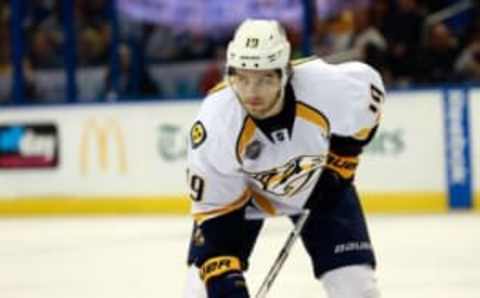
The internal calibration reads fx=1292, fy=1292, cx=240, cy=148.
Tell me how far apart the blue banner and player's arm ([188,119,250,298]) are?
506 centimetres

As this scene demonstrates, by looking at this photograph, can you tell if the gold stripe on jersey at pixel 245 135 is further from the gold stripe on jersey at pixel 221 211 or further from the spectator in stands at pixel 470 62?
the spectator in stands at pixel 470 62

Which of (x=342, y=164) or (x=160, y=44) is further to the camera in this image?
(x=160, y=44)

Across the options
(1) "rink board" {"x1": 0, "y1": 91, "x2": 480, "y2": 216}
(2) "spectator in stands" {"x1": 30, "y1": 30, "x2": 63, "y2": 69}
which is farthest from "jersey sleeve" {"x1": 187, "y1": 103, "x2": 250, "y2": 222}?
(2) "spectator in stands" {"x1": 30, "y1": 30, "x2": 63, "y2": 69}

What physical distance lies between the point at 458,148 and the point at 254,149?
17.3 feet

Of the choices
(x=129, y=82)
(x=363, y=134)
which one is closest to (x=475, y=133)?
(x=129, y=82)

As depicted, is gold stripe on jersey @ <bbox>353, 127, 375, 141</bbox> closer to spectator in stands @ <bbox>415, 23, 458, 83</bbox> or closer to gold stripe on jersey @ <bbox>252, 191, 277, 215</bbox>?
gold stripe on jersey @ <bbox>252, 191, 277, 215</bbox>

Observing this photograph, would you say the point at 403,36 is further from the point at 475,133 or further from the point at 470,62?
the point at 475,133

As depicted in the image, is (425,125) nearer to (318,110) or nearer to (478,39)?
(478,39)

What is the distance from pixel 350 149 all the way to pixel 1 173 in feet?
20.2

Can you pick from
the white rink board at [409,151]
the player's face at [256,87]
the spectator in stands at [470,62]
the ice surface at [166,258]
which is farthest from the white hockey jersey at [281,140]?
the spectator in stands at [470,62]

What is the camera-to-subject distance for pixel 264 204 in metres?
3.96

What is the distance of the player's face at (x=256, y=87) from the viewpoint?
3.43 metres

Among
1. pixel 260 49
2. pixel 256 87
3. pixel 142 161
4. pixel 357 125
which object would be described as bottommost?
pixel 142 161

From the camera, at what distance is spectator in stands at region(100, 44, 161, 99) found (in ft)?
33.5
